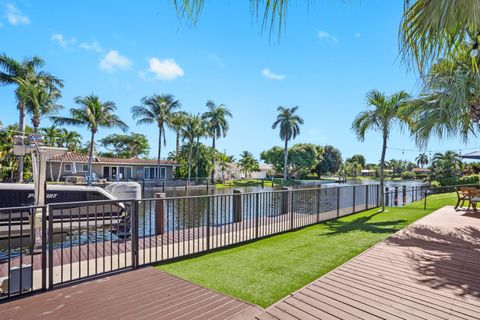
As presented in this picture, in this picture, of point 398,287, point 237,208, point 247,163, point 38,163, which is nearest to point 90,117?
point 38,163

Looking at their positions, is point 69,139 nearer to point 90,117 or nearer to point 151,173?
point 151,173

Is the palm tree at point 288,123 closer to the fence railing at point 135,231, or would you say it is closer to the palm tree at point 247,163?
the palm tree at point 247,163

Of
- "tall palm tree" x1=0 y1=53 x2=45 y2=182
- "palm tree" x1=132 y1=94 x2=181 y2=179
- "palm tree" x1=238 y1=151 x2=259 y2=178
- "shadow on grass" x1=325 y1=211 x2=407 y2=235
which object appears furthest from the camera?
"palm tree" x1=238 y1=151 x2=259 y2=178

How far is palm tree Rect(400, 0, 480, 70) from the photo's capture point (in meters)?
1.28

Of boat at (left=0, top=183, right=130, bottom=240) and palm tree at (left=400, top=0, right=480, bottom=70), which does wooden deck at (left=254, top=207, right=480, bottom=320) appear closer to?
palm tree at (left=400, top=0, right=480, bottom=70)

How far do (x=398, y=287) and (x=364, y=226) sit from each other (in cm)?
371

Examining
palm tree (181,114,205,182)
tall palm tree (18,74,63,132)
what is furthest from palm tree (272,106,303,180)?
tall palm tree (18,74,63,132)

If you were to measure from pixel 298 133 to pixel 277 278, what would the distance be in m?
38.6

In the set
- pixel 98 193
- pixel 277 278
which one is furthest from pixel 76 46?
pixel 277 278

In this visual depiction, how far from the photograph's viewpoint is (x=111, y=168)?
29.6 meters

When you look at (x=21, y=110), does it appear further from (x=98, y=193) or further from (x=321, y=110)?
(x=321, y=110)

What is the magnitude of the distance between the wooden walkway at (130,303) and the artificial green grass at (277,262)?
Answer: 23 cm

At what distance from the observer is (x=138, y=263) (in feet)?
12.5

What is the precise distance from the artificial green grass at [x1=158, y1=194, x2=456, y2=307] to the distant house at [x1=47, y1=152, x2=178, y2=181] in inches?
983
